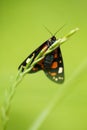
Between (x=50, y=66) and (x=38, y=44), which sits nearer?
(x=50, y=66)

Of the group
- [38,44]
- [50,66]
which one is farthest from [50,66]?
[38,44]

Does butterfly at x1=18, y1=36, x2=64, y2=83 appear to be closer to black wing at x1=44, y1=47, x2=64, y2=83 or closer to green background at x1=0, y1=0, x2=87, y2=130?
black wing at x1=44, y1=47, x2=64, y2=83

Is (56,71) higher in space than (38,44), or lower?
lower

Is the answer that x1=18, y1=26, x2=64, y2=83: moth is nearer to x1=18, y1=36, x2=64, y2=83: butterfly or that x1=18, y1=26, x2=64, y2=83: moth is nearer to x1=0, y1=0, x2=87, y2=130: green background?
x1=18, y1=36, x2=64, y2=83: butterfly

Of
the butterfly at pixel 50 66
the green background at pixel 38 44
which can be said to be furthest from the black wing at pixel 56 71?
the green background at pixel 38 44

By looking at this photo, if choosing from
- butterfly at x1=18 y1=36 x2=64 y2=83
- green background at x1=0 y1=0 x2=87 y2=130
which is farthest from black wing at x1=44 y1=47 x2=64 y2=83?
green background at x1=0 y1=0 x2=87 y2=130

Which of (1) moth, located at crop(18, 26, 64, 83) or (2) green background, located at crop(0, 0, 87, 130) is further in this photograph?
(2) green background, located at crop(0, 0, 87, 130)

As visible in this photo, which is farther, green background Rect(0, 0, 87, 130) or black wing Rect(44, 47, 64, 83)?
green background Rect(0, 0, 87, 130)

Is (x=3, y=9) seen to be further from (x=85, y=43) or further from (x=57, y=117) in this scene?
(x=57, y=117)

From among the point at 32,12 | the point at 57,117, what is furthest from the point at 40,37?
the point at 57,117

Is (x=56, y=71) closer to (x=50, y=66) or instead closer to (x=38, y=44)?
(x=50, y=66)

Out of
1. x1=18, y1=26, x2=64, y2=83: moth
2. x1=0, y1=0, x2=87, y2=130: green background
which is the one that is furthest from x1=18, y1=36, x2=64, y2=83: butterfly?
x1=0, y1=0, x2=87, y2=130: green background
